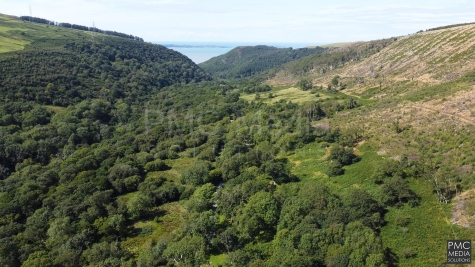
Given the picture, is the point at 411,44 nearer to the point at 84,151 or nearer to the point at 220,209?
the point at 220,209

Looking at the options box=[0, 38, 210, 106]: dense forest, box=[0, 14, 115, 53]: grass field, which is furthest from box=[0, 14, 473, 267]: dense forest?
box=[0, 14, 115, 53]: grass field

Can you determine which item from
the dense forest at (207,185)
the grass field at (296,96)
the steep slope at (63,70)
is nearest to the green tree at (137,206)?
the dense forest at (207,185)

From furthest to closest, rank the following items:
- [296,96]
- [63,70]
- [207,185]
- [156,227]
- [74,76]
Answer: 1. [74,76]
2. [63,70]
3. [296,96]
4. [207,185]
5. [156,227]

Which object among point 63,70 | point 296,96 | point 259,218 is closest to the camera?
point 259,218

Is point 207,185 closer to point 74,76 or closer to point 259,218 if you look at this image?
point 259,218

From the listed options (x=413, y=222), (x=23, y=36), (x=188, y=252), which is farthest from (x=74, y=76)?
(x=413, y=222)

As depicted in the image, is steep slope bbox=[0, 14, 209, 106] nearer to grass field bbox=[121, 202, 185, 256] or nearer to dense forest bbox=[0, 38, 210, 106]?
dense forest bbox=[0, 38, 210, 106]

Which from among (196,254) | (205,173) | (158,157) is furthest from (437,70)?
(196,254)
